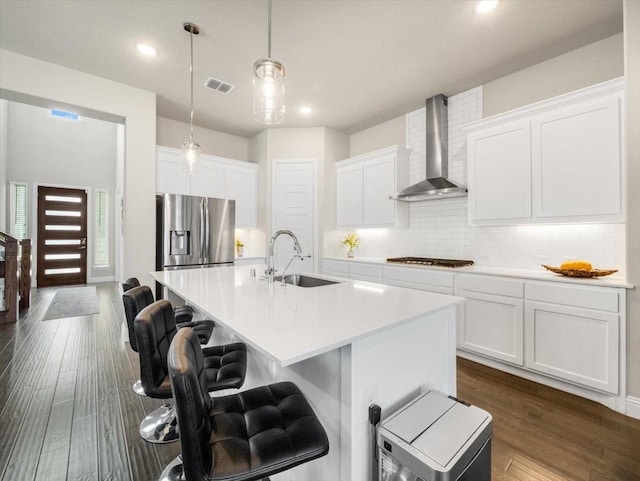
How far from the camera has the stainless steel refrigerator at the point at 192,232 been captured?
12.3ft

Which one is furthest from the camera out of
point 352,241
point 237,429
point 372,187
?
point 352,241

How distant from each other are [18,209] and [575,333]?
32.0 feet

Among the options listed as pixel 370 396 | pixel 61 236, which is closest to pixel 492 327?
pixel 370 396

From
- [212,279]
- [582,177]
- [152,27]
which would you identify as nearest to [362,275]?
[212,279]

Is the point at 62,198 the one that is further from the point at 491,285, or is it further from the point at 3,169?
the point at 491,285

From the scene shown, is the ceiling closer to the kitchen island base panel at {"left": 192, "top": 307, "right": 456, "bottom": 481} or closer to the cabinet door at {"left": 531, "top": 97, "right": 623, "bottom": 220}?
the cabinet door at {"left": 531, "top": 97, "right": 623, "bottom": 220}

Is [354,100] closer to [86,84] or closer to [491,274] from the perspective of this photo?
[491,274]

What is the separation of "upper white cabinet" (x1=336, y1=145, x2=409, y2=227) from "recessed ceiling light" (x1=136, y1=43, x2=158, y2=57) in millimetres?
2813

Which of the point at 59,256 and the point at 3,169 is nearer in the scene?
the point at 3,169

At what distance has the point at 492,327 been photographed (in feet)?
9.07

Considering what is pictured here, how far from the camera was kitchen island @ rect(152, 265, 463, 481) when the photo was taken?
44.2 inches

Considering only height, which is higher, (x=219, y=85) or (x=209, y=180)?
(x=219, y=85)

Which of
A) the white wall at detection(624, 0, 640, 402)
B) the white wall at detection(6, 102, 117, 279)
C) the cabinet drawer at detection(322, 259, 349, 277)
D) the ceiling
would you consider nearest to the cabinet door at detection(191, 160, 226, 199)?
the ceiling

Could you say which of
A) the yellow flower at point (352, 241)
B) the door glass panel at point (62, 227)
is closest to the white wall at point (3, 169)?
the door glass panel at point (62, 227)
